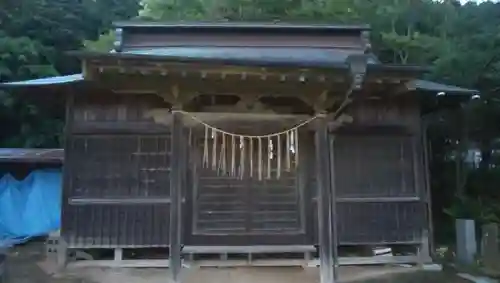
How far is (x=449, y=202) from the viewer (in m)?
11.7

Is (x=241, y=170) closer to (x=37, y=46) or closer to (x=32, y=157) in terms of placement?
(x=32, y=157)

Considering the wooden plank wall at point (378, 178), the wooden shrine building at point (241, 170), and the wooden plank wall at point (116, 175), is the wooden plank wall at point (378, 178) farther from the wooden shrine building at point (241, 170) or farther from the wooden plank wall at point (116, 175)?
the wooden plank wall at point (116, 175)

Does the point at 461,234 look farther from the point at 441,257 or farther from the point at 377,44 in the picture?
the point at 377,44

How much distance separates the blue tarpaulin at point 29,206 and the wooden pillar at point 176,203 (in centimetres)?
643

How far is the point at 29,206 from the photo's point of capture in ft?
38.3

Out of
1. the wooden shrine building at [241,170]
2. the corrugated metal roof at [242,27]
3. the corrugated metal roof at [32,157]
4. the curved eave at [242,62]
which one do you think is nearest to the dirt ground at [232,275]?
the wooden shrine building at [241,170]

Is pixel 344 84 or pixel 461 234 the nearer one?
pixel 344 84

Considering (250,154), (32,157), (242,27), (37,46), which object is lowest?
(250,154)

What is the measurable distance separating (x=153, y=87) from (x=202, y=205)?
8.32ft

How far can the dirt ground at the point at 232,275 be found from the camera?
278 inches

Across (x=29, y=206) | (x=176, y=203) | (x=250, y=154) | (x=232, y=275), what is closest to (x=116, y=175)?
(x=176, y=203)

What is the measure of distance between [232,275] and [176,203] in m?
1.82

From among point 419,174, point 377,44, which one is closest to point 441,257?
point 419,174

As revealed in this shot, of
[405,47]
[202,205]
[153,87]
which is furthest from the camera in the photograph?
[405,47]
